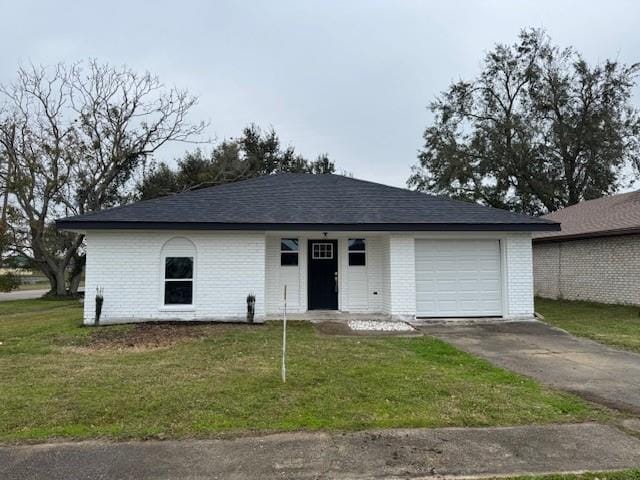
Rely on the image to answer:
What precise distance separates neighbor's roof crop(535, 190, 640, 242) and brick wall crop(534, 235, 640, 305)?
0.35 metres

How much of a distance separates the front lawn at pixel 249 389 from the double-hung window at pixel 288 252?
4.19 meters

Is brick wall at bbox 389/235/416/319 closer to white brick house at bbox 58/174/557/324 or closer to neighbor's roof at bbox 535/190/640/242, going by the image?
white brick house at bbox 58/174/557/324

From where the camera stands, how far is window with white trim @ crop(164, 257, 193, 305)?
40.2ft

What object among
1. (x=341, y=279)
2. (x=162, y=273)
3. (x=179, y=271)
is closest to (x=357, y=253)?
(x=341, y=279)

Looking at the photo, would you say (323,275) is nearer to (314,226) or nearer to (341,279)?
(341,279)

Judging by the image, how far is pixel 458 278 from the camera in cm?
1305

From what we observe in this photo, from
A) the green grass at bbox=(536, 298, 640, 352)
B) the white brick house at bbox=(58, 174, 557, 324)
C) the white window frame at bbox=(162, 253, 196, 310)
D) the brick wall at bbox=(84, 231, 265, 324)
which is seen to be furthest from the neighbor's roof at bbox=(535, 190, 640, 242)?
the white window frame at bbox=(162, 253, 196, 310)

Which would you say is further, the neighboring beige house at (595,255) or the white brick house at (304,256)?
the neighboring beige house at (595,255)

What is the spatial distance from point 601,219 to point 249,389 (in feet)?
57.7

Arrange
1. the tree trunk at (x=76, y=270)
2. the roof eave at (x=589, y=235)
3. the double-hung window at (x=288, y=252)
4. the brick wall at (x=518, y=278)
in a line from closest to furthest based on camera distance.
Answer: the brick wall at (x=518, y=278)
the double-hung window at (x=288, y=252)
the roof eave at (x=589, y=235)
the tree trunk at (x=76, y=270)

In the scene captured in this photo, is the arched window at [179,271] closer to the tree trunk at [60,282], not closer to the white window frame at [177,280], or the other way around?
the white window frame at [177,280]

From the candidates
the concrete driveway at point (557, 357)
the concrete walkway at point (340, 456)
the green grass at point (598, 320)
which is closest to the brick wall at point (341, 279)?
the concrete driveway at point (557, 357)

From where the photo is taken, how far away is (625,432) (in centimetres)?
465

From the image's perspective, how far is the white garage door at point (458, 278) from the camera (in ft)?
42.5
